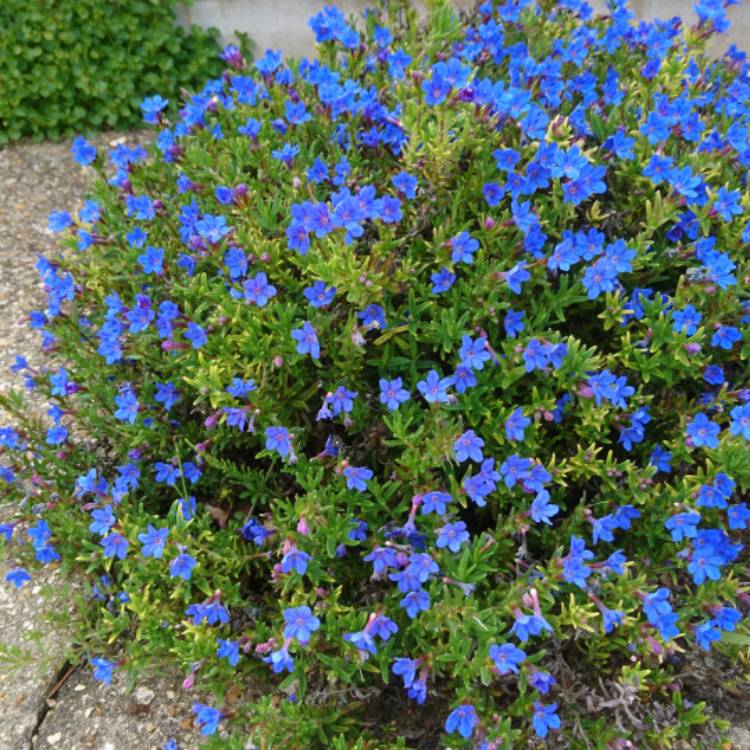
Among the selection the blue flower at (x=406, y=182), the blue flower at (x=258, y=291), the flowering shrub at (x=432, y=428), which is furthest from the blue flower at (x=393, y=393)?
the blue flower at (x=406, y=182)

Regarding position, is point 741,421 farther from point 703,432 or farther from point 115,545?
point 115,545

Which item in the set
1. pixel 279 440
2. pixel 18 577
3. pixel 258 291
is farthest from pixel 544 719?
pixel 18 577

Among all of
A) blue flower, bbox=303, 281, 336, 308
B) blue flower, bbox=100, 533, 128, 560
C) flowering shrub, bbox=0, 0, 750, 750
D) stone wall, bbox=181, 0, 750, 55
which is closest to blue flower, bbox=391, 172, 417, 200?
flowering shrub, bbox=0, 0, 750, 750

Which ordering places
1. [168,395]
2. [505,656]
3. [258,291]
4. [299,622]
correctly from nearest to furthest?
[505,656] → [299,622] → [258,291] → [168,395]

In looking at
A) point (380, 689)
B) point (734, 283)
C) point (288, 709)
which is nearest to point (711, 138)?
point (734, 283)

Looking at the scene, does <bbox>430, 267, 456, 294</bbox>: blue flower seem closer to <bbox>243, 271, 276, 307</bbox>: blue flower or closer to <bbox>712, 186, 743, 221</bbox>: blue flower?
<bbox>243, 271, 276, 307</bbox>: blue flower

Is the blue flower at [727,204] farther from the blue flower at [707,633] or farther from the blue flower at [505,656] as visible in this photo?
the blue flower at [505,656]
